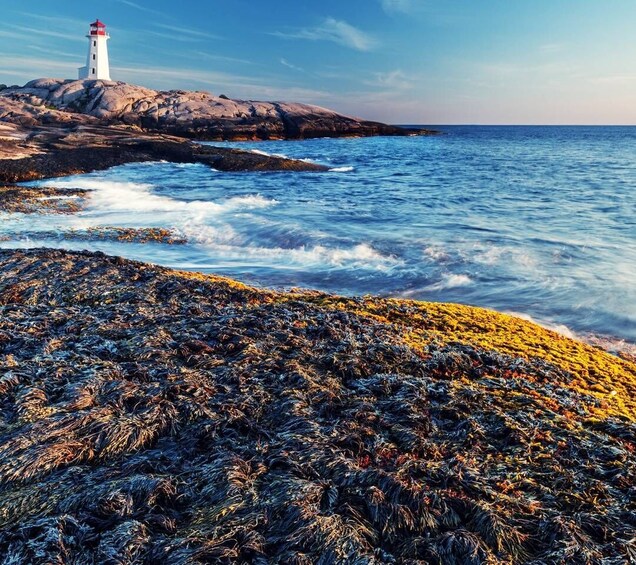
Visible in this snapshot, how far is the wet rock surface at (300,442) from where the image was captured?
2.85 meters

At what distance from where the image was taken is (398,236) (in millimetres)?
16250

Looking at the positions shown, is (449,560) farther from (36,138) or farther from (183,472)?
(36,138)

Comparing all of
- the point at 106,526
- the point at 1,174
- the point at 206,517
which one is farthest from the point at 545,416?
the point at 1,174

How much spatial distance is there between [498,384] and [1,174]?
27027 mm

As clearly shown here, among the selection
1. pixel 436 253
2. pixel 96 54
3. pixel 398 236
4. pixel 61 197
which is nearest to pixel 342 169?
pixel 61 197

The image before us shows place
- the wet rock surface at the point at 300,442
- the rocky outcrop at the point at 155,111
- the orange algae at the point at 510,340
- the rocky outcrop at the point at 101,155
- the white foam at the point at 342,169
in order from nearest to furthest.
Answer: the wet rock surface at the point at 300,442 → the orange algae at the point at 510,340 → the rocky outcrop at the point at 101,155 → the white foam at the point at 342,169 → the rocky outcrop at the point at 155,111

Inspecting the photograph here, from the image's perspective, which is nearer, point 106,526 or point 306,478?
point 106,526

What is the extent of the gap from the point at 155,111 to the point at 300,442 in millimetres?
70052

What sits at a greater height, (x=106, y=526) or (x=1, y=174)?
(x=1, y=174)

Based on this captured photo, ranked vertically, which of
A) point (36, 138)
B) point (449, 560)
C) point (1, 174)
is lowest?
point (449, 560)

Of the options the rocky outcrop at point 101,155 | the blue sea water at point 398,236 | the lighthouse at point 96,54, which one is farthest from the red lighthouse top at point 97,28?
the blue sea water at point 398,236

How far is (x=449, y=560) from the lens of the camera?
9.03 feet

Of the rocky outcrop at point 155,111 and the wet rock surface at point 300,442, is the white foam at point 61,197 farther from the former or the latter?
the rocky outcrop at point 155,111

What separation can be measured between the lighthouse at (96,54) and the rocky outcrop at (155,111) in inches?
321
